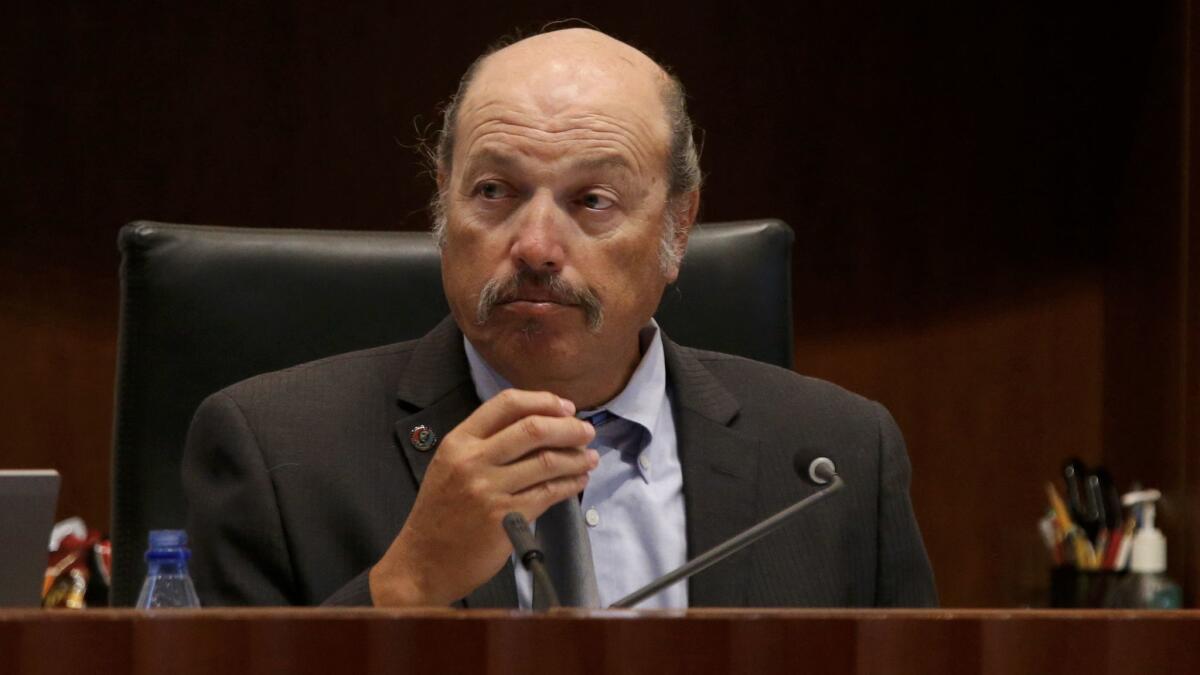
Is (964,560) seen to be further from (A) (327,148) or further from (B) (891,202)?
(A) (327,148)

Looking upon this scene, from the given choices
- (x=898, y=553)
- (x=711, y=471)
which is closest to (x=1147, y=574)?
(x=898, y=553)

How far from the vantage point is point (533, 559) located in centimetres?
96

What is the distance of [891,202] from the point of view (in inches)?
121

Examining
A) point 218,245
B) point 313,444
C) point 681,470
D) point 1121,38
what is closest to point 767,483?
point 681,470

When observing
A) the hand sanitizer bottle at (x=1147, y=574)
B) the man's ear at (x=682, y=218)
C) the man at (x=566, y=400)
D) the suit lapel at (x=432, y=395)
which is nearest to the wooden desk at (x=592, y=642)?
the man at (x=566, y=400)

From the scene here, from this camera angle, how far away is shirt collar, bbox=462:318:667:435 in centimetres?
165

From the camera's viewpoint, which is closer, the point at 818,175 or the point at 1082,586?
the point at 1082,586

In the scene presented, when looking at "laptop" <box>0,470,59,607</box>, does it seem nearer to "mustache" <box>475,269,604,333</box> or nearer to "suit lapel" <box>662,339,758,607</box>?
"mustache" <box>475,269,604,333</box>

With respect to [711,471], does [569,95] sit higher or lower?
higher

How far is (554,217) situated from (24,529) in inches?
24.1

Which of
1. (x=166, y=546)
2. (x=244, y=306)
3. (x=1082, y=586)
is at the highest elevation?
(x=244, y=306)

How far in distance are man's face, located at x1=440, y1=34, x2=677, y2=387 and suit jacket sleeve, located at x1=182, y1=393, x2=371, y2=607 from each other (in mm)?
250

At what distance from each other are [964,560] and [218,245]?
1.85m

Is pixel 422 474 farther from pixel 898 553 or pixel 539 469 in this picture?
pixel 898 553
